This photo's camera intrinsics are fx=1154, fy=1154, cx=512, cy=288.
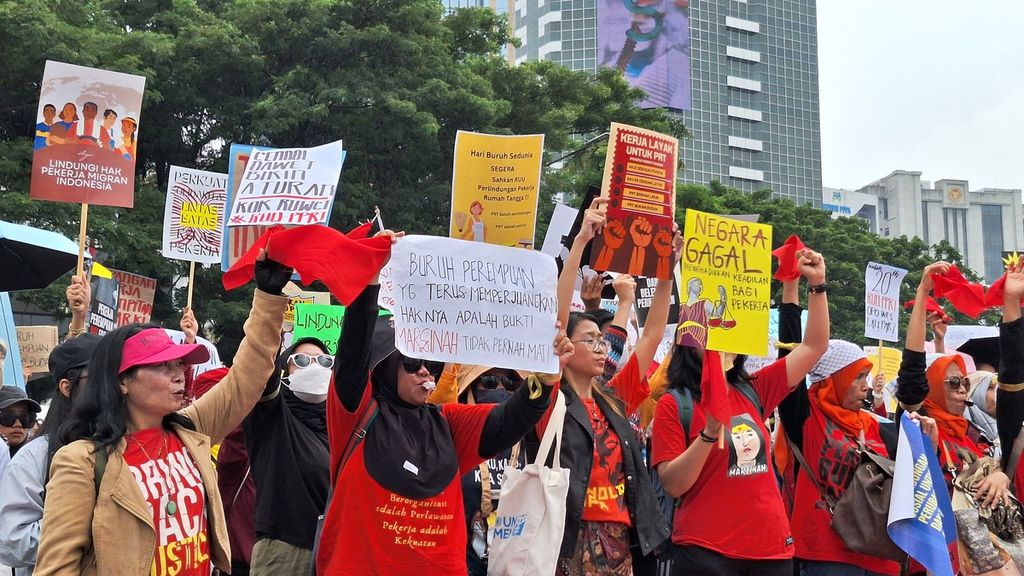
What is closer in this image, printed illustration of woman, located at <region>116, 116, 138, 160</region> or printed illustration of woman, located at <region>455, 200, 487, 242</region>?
printed illustration of woman, located at <region>455, 200, 487, 242</region>

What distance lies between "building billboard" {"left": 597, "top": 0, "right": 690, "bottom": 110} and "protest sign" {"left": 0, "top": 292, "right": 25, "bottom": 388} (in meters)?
68.5

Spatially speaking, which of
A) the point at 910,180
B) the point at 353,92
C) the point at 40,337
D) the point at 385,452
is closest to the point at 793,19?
the point at 910,180

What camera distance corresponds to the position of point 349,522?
3.89 meters

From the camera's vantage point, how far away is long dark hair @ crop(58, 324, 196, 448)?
3.74 metres

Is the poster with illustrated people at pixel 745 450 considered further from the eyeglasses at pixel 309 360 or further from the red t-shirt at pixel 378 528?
the eyeglasses at pixel 309 360

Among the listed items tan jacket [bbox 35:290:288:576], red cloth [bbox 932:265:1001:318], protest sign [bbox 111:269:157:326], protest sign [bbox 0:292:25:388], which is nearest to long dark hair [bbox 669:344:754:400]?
red cloth [bbox 932:265:1001:318]

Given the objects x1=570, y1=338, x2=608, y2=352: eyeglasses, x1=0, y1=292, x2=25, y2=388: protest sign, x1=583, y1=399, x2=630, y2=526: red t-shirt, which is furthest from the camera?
x1=0, y1=292, x2=25, y2=388: protest sign

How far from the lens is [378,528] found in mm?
3857

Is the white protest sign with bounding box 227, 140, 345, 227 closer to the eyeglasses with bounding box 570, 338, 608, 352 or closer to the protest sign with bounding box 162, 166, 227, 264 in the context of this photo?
the protest sign with bounding box 162, 166, 227, 264

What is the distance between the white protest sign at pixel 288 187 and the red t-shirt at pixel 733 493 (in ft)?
9.44

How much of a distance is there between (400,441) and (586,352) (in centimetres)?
139

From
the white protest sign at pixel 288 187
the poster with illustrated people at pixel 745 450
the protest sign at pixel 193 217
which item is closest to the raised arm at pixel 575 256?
the poster with illustrated people at pixel 745 450

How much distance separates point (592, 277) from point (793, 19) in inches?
3588

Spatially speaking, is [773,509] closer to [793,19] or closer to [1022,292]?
[1022,292]
